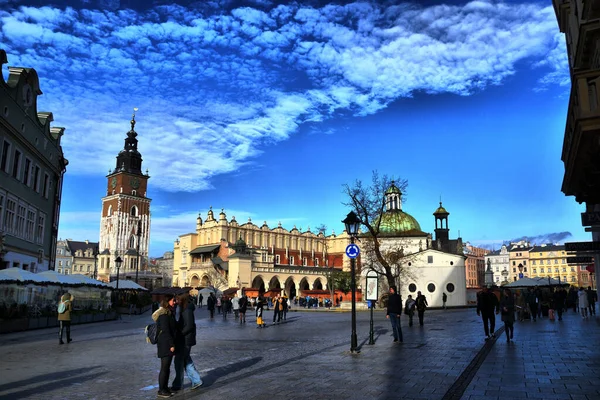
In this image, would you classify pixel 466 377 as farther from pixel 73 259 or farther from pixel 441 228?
pixel 73 259

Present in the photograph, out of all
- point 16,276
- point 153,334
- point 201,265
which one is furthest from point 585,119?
point 201,265

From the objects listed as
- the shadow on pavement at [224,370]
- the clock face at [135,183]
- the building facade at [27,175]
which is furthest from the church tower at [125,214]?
the shadow on pavement at [224,370]

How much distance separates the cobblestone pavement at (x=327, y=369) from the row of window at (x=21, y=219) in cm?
1484

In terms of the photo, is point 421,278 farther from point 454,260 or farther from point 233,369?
point 233,369

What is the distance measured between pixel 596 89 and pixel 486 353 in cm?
690

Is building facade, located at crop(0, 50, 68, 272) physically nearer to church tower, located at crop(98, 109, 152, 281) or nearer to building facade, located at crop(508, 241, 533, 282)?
church tower, located at crop(98, 109, 152, 281)

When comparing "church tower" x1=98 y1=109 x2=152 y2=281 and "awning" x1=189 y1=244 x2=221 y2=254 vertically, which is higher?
"church tower" x1=98 y1=109 x2=152 y2=281

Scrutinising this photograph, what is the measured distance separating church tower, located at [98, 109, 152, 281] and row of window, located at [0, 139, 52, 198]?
267ft

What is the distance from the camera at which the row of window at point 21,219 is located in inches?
1125

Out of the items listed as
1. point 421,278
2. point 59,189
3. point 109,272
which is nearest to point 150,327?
point 59,189

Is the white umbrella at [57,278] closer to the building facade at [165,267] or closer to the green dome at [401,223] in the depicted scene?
the green dome at [401,223]

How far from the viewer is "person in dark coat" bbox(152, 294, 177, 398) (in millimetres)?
8188

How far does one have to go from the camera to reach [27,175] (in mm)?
32625

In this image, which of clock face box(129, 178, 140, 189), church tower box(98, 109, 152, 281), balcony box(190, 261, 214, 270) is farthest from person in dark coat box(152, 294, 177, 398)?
clock face box(129, 178, 140, 189)
